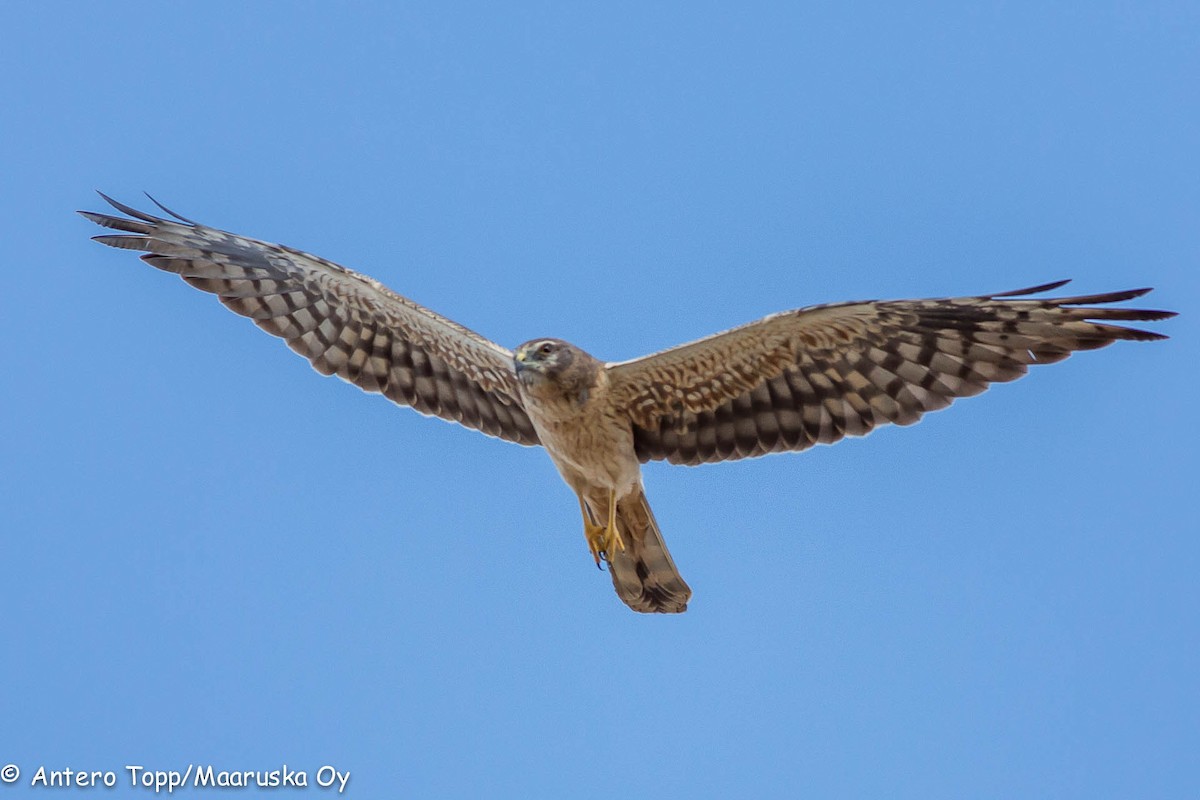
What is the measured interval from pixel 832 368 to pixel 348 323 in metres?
3.55

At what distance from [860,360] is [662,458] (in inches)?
60.4

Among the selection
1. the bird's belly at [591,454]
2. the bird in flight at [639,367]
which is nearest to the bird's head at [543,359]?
the bird in flight at [639,367]

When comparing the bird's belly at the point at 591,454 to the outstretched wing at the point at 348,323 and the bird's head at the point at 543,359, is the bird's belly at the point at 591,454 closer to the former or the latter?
the bird's head at the point at 543,359

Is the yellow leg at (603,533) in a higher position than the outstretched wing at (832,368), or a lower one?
lower

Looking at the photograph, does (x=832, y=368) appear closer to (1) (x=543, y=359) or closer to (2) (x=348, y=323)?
(1) (x=543, y=359)

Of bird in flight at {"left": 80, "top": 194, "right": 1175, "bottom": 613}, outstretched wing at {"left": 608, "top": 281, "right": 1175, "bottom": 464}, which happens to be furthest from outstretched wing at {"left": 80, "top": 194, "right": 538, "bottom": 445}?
outstretched wing at {"left": 608, "top": 281, "right": 1175, "bottom": 464}

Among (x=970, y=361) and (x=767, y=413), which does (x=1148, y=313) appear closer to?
(x=970, y=361)

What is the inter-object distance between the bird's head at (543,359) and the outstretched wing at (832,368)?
526mm

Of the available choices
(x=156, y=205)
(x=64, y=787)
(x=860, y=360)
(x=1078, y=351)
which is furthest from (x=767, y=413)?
(x=64, y=787)

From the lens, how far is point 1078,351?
880cm

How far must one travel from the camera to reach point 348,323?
10.6 m

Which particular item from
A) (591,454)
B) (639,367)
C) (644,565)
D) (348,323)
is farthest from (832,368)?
(348,323)

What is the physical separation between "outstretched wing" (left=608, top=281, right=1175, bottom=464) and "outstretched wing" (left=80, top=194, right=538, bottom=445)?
113 centimetres

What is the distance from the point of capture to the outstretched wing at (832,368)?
29.4 feet
